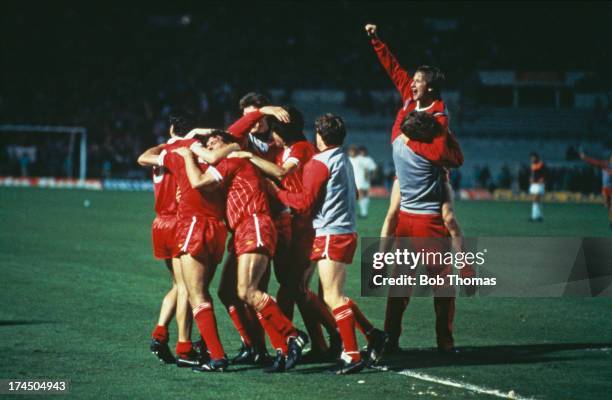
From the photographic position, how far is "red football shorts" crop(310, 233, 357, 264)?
793cm

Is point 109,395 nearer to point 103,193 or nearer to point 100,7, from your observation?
point 103,193

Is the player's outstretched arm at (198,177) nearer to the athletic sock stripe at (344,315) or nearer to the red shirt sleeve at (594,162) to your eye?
the athletic sock stripe at (344,315)

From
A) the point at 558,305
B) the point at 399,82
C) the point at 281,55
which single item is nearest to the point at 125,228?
the point at 558,305

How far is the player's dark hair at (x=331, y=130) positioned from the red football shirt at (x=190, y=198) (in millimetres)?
983

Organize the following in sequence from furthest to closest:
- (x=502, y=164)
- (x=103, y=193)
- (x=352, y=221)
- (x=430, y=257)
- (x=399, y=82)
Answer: (x=502, y=164) < (x=103, y=193) < (x=399, y=82) < (x=430, y=257) < (x=352, y=221)

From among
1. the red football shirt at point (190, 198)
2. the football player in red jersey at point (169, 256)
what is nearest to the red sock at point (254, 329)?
the football player in red jersey at point (169, 256)

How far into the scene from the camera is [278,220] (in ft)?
27.3

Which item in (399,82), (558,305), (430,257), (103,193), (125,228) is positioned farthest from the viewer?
(103,193)

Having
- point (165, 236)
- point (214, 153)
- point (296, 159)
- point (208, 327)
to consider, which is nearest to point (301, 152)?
point (296, 159)

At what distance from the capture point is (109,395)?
6961 mm

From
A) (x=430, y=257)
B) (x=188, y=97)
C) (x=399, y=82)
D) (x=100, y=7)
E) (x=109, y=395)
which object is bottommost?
(x=109, y=395)

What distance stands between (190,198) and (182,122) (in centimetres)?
83

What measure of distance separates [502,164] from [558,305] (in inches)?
1437

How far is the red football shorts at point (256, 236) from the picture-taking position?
770 centimetres
